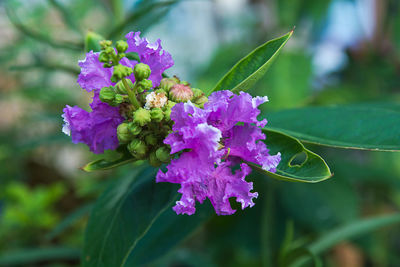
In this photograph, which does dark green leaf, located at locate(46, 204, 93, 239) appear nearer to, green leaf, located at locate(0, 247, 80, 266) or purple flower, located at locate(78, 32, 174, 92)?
green leaf, located at locate(0, 247, 80, 266)

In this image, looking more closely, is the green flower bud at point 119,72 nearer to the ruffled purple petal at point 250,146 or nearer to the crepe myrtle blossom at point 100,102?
the crepe myrtle blossom at point 100,102

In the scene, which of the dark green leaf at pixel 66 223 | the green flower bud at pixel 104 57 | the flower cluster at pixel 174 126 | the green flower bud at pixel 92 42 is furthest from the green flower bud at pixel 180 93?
the dark green leaf at pixel 66 223

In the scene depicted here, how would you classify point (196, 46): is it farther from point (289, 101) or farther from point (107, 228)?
point (107, 228)

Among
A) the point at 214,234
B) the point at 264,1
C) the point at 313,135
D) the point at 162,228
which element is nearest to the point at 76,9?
the point at 264,1

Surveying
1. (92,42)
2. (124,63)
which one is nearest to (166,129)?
(124,63)

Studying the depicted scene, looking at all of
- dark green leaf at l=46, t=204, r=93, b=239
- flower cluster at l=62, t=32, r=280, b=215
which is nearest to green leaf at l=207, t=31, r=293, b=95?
flower cluster at l=62, t=32, r=280, b=215

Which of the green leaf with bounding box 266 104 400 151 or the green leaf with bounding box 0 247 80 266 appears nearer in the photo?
the green leaf with bounding box 266 104 400 151

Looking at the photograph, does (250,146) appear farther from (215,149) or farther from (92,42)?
(92,42)
